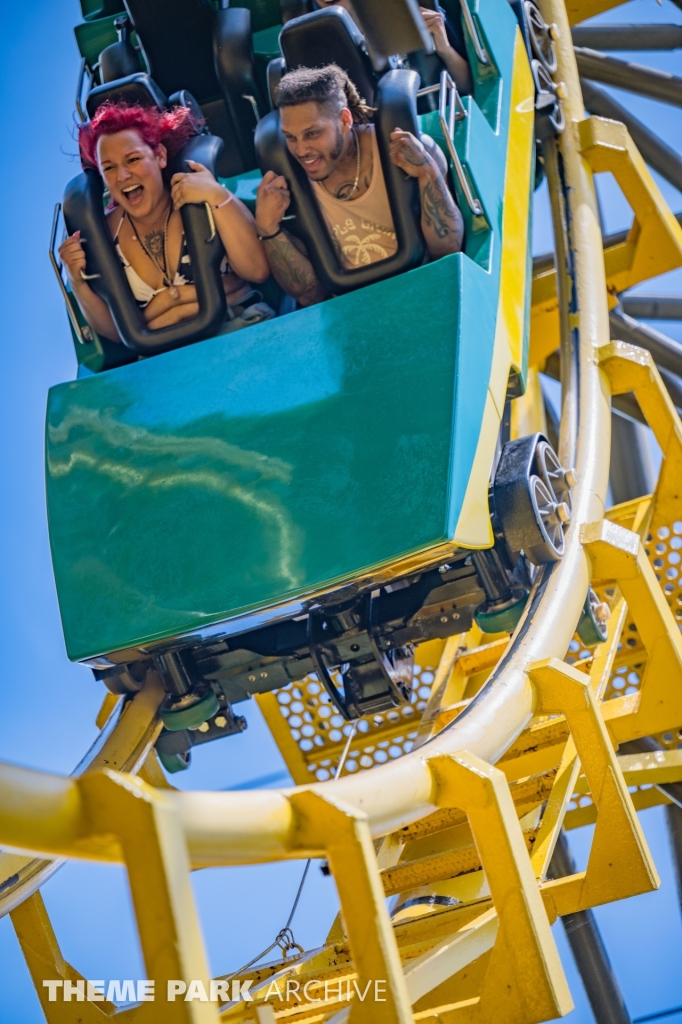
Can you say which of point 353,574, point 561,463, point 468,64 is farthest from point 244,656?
point 468,64

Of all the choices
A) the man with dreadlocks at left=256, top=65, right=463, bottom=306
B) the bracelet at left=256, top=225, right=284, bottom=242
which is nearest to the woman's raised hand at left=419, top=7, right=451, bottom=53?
the man with dreadlocks at left=256, top=65, right=463, bottom=306

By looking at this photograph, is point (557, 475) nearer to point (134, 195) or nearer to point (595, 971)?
point (134, 195)

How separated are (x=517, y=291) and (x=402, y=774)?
1646 millimetres

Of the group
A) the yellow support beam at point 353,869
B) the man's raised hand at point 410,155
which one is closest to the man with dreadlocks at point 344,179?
the man's raised hand at point 410,155

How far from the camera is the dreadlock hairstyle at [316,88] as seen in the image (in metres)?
2.91

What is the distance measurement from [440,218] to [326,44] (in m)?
0.54

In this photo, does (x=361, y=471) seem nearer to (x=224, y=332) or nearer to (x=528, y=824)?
(x=224, y=332)

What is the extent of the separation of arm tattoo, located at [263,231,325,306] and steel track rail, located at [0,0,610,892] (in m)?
0.83

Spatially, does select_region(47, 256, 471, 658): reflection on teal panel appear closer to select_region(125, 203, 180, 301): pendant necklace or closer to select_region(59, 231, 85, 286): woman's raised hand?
select_region(125, 203, 180, 301): pendant necklace

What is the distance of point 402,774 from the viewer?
1984 mm

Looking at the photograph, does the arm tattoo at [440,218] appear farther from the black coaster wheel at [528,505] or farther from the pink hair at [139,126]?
the pink hair at [139,126]

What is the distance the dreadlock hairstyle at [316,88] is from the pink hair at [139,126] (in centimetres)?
34

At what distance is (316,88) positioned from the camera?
115 inches

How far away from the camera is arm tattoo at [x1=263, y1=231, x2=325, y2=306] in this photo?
3.08 m
